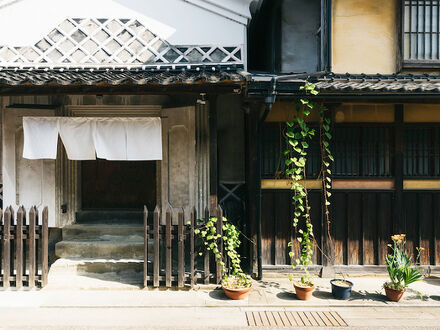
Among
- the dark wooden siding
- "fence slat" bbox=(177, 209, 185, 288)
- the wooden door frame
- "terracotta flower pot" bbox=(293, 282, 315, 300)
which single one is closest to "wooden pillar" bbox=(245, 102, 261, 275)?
the dark wooden siding

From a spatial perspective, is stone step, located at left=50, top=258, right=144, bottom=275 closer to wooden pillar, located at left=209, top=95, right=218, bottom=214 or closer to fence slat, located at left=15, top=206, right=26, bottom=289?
fence slat, located at left=15, top=206, right=26, bottom=289

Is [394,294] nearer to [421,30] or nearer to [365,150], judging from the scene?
[365,150]

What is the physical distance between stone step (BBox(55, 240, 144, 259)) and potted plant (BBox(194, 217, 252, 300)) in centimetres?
195

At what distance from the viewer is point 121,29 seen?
7863 millimetres

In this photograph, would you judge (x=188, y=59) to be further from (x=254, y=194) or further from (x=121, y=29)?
(x=254, y=194)

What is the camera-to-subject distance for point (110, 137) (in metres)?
7.21

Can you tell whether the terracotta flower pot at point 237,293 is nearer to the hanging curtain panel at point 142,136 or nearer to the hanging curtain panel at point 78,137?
the hanging curtain panel at point 142,136

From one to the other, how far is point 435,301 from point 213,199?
15.3 ft

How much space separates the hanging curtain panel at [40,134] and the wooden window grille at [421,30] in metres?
8.15

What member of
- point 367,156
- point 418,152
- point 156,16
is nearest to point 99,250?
point 156,16

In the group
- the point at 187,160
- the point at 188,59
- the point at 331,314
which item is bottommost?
the point at 331,314

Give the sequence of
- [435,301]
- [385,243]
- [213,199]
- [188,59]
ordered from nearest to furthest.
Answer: [435,301], [213,199], [385,243], [188,59]

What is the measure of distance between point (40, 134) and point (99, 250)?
9.69 feet

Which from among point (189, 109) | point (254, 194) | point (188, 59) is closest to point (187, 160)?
point (189, 109)
